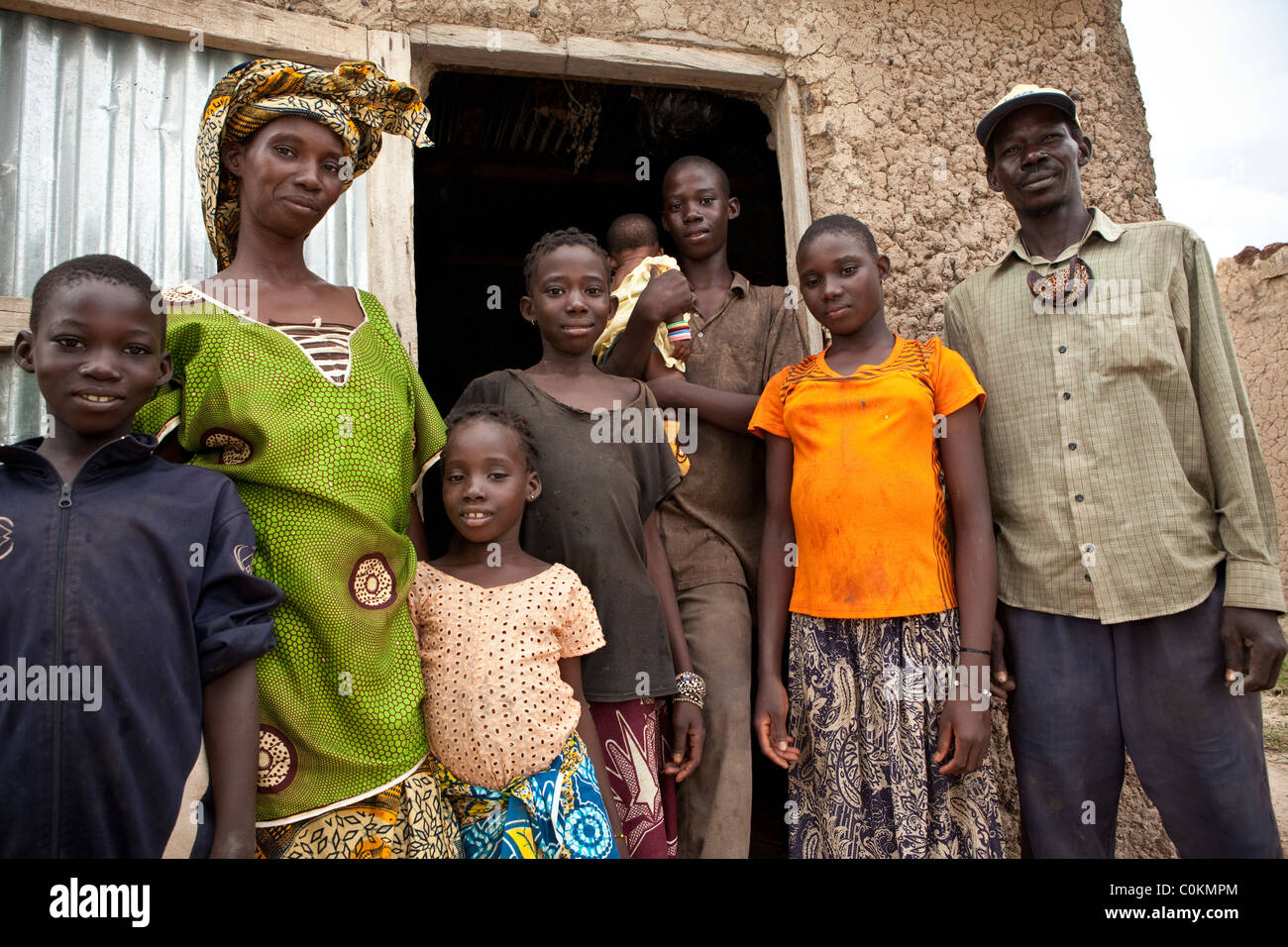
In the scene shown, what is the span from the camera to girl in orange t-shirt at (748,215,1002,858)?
223cm

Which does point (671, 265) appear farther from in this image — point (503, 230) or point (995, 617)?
point (503, 230)

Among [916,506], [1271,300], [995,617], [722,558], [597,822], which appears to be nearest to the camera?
[597,822]

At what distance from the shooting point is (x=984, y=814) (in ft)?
7.33

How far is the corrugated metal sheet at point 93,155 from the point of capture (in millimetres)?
2561

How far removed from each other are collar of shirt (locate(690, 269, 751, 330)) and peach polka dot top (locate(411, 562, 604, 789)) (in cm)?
115

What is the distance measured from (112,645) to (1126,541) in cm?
224

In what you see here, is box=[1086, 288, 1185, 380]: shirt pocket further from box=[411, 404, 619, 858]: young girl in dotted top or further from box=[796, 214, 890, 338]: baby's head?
box=[411, 404, 619, 858]: young girl in dotted top

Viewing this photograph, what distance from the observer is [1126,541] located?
7.50 feet

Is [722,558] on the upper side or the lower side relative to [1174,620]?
upper

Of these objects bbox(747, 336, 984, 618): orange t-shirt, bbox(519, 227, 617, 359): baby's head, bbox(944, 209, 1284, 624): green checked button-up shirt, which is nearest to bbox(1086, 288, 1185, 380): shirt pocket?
bbox(944, 209, 1284, 624): green checked button-up shirt

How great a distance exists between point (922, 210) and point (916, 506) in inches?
57.5

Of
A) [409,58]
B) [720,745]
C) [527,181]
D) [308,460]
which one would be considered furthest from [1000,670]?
[527,181]

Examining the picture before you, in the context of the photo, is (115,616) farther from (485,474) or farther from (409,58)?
(409,58)

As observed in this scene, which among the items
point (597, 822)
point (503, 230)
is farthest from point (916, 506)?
point (503, 230)
